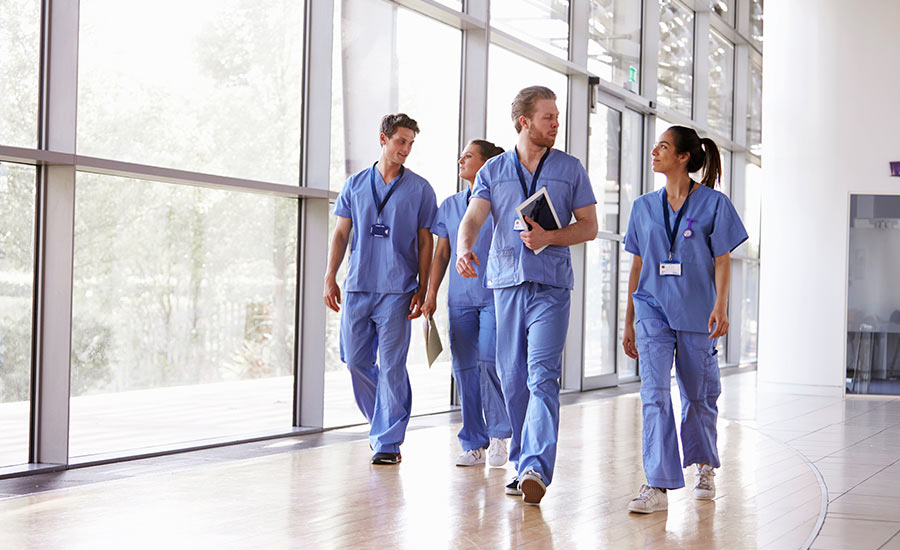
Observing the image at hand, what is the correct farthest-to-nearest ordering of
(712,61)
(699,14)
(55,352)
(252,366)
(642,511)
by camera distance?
1. (712,61)
2. (699,14)
3. (252,366)
4. (55,352)
5. (642,511)

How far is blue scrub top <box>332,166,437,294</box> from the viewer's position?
4348 mm

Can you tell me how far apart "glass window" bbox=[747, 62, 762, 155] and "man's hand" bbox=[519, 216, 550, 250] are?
36.0ft

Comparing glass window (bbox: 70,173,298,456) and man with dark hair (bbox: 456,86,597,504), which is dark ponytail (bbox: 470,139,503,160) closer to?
man with dark hair (bbox: 456,86,597,504)

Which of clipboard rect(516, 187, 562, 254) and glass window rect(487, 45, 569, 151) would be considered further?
glass window rect(487, 45, 569, 151)

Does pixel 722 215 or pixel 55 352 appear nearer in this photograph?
pixel 722 215

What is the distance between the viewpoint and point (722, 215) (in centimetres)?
354

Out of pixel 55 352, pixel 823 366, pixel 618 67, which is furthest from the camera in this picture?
pixel 618 67

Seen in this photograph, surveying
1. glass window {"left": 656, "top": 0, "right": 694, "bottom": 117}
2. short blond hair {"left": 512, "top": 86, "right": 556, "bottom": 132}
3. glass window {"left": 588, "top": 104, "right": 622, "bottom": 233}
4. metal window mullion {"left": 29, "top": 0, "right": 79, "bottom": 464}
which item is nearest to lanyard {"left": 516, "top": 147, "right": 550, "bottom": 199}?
short blond hair {"left": 512, "top": 86, "right": 556, "bottom": 132}

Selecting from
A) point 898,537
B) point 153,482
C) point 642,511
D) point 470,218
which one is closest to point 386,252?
point 470,218

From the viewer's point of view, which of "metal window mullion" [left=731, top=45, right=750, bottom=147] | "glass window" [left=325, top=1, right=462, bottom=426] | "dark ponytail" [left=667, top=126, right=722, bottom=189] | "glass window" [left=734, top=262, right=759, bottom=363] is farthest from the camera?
A: "glass window" [left=734, top=262, right=759, bottom=363]

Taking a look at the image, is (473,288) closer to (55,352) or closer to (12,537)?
(55,352)

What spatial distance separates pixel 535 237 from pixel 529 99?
1.62 ft

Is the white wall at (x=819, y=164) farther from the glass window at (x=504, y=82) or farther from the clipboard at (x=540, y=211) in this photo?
the clipboard at (x=540, y=211)

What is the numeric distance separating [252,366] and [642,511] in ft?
8.58
